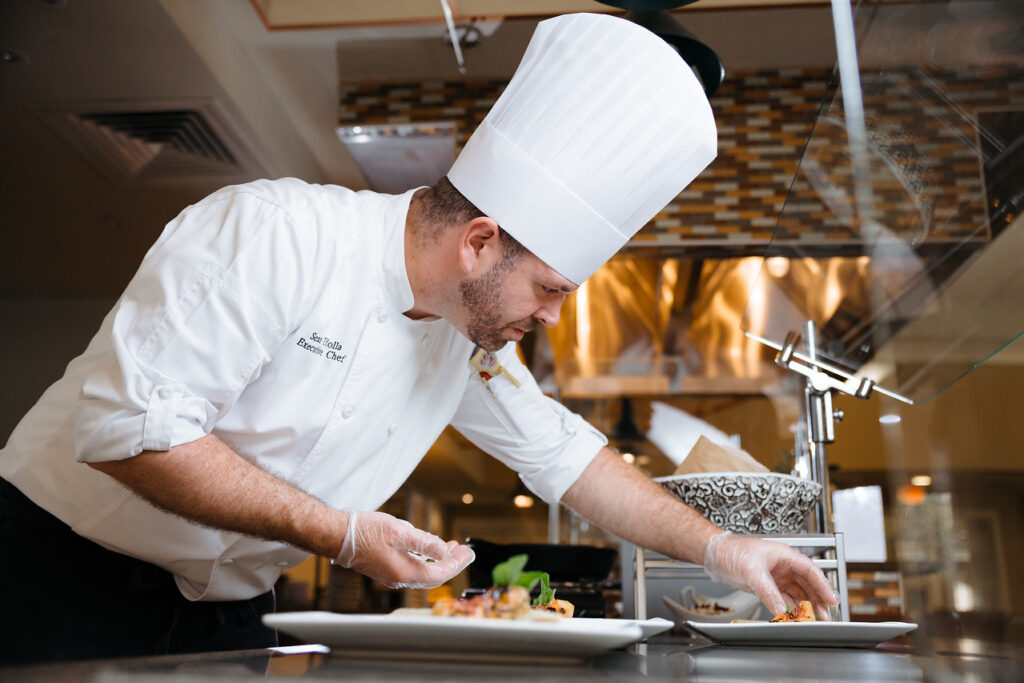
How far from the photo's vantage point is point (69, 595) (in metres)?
1.27

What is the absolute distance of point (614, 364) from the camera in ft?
19.1

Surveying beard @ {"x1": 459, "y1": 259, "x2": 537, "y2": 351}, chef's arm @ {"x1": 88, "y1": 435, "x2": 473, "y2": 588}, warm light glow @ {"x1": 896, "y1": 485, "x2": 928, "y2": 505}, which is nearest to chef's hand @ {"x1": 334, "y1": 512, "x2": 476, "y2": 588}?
chef's arm @ {"x1": 88, "y1": 435, "x2": 473, "y2": 588}

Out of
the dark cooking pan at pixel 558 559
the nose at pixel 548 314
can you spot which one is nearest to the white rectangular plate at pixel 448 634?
the nose at pixel 548 314

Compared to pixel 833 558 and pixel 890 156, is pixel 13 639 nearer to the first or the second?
pixel 833 558

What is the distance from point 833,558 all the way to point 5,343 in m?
5.79

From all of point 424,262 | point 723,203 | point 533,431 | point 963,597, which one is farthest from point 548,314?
point 963,597

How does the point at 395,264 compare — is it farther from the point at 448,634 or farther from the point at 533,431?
the point at 448,634

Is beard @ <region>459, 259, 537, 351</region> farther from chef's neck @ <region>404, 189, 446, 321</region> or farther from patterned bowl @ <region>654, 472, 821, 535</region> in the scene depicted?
patterned bowl @ <region>654, 472, 821, 535</region>

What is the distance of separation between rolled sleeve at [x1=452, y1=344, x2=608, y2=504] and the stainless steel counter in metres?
0.72

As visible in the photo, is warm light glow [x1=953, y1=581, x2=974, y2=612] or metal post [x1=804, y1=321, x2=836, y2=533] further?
warm light glow [x1=953, y1=581, x2=974, y2=612]

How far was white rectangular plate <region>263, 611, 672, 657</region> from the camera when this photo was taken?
0.59m

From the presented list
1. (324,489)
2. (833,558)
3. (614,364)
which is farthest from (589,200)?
(614,364)

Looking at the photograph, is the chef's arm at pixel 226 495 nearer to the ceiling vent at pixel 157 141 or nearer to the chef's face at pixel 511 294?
the chef's face at pixel 511 294

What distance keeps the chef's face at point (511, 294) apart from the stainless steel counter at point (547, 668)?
60cm
